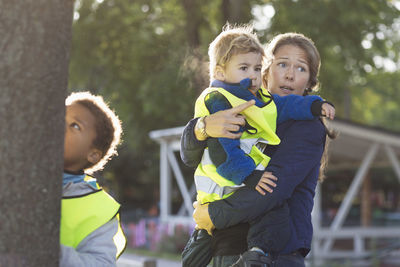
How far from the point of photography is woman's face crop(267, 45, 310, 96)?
3166 mm

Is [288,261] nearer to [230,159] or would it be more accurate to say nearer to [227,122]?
[230,159]

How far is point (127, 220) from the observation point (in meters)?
24.6

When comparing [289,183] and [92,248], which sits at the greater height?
[289,183]

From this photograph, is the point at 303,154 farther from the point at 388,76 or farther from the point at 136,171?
the point at 136,171

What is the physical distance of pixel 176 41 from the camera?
1764cm

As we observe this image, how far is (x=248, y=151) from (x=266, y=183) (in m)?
0.22

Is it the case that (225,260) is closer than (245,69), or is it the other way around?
(225,260)

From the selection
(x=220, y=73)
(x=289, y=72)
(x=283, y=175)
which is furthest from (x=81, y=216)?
(x=289, y=72)

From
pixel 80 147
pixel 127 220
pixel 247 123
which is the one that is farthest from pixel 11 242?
pixel 127 220

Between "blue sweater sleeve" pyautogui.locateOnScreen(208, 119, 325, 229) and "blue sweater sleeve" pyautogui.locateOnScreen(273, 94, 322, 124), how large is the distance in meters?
0.04

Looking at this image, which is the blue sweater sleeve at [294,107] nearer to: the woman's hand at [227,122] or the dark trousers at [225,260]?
the woman's hand at [227,122]

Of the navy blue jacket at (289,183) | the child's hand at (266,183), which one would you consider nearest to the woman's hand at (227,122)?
the navy blue jacket at (289,183)

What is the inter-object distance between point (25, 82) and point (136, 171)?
114 feet

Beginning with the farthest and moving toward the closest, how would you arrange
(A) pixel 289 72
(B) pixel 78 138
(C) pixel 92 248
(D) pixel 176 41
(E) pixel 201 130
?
(D) pixel 176 41, (A) pixel 289 72, (E) pixel 201 130, (B) pixel 78 138, (C) pixel 92 248
